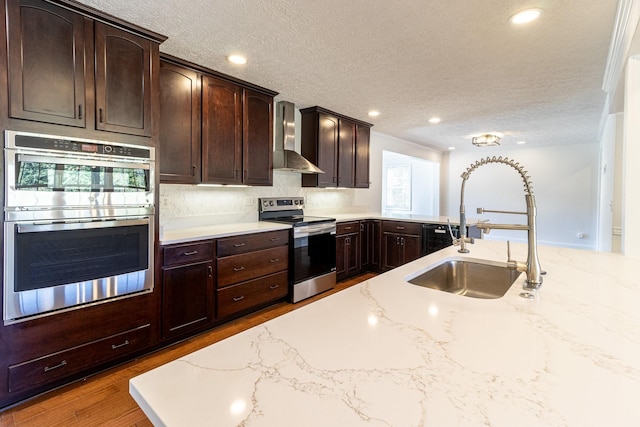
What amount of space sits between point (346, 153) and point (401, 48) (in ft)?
7.26

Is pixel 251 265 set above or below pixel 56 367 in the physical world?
above

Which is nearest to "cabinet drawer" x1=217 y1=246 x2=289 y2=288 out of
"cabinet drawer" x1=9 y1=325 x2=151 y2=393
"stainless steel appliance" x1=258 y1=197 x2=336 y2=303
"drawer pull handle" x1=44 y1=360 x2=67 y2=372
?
"stainless steel appliance" x1=258 y1=197 x2=336 y2=303

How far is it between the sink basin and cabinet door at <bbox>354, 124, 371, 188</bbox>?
3.15 meters

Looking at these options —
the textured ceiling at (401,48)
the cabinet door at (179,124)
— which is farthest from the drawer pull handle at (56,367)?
the textured ceiling at (401,48)

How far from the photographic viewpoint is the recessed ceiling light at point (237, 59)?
2.61 meters

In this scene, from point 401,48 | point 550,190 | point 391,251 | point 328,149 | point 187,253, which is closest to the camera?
point 401,48

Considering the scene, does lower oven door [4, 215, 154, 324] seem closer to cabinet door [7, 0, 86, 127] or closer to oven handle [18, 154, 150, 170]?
oven handle [18, 154, 150, 170]

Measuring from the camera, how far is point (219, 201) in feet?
11.3

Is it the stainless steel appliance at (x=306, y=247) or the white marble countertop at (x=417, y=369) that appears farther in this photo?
the stainless steel appliance at (x=306, y=247)

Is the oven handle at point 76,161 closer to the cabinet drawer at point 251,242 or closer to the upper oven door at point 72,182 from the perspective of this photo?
the upper oven door at point 72,182

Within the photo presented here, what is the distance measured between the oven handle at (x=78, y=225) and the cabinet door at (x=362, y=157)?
10.6ft

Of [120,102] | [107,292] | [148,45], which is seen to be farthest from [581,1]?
[107,292]

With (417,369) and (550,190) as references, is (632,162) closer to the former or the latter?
(417,369)

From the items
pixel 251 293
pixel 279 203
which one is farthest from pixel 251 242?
pixel 279 203
